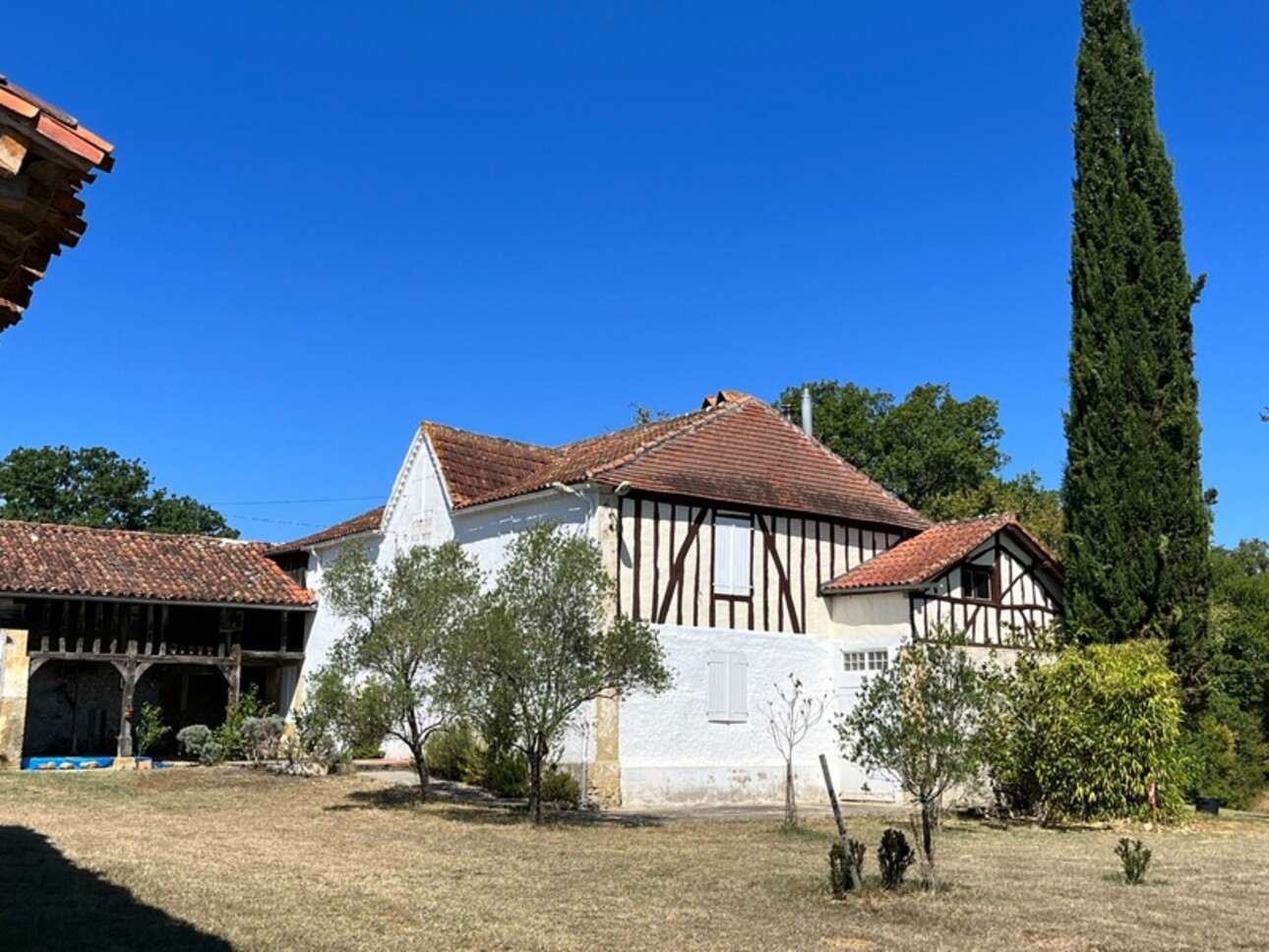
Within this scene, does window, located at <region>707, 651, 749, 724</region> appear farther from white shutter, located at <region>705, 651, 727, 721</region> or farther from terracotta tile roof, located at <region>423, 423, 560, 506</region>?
terracotta tile roof, located at <region>423, 423, 560, 506</region>

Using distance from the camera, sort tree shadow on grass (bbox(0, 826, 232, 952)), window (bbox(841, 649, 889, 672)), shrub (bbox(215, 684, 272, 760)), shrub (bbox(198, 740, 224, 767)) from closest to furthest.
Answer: tree shadow on grass (bbox(0, 826, 232, 952)) < window (bbox(841, 649, 889, 672)) < shrub (bbox(198, 740, 224, 767)) < shrub (bbox(215, 684, 272, 760))

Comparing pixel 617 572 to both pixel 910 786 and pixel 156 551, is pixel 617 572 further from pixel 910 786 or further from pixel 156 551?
pixel 156 551

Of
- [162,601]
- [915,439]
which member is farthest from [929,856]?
[915,439]

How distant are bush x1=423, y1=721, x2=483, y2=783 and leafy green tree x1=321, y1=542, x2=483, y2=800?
7.54 ft

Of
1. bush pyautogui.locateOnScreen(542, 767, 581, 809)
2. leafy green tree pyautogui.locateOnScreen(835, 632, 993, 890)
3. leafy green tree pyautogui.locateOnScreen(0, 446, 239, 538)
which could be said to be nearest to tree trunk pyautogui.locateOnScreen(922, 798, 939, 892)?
leafy green tree pyautogui.locateOnScreen(835, 632, 993, 890)

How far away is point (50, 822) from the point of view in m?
14.7

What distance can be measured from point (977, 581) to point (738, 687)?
17.1 ft

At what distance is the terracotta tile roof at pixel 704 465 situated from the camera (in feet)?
68.3

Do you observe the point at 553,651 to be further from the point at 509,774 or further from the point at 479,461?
the point at 479,461

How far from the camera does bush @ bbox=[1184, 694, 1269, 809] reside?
808 inches

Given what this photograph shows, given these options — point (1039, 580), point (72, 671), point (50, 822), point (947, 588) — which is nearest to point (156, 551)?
point (72, 671)

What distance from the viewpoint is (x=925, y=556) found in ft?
71.0

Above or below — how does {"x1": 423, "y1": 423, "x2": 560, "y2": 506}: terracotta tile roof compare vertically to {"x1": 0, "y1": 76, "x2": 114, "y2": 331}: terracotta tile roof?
above

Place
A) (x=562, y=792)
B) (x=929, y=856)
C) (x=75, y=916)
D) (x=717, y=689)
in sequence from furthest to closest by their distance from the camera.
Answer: (x=717, y=689) → (x=562, y=792) → (x=929, y=856) → (x=75, y=916)
